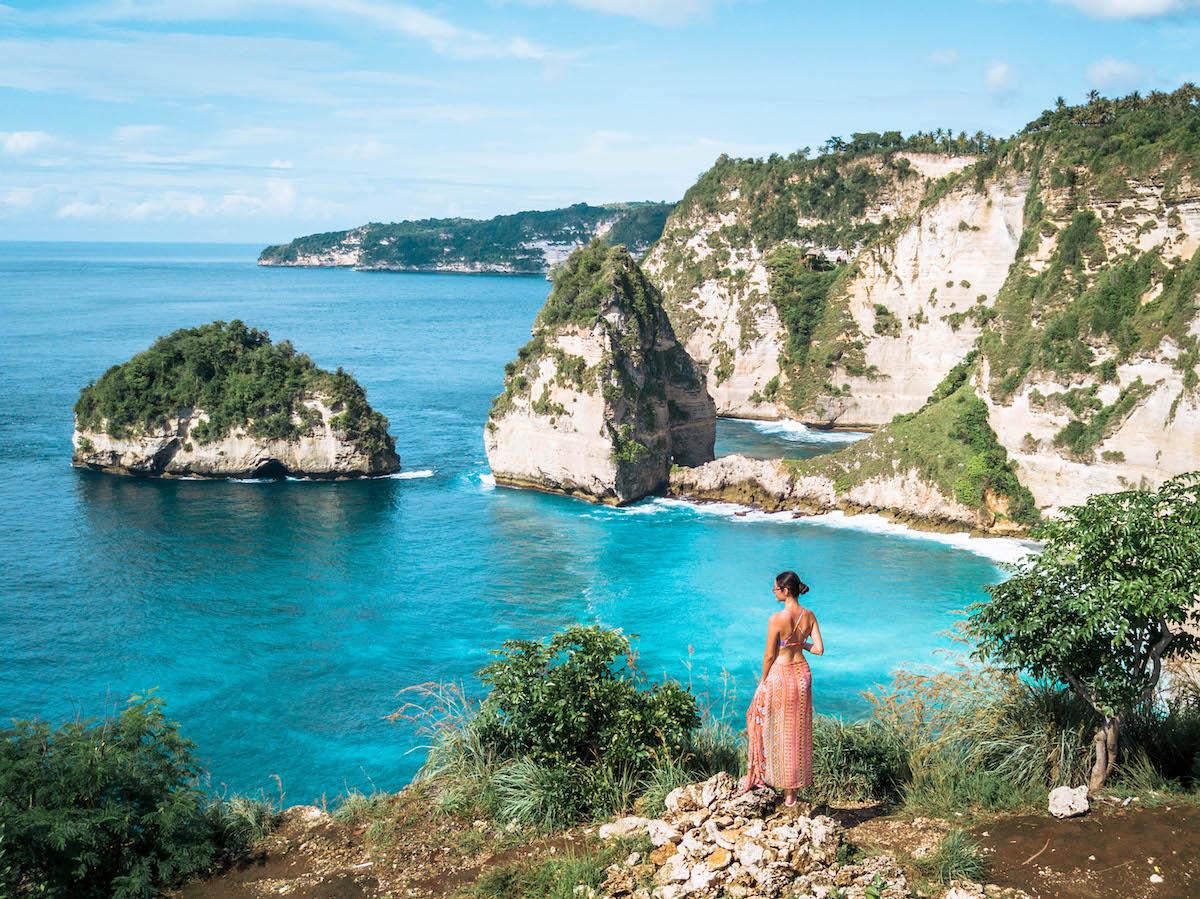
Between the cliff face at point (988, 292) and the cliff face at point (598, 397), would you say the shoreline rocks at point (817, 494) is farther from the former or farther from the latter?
the cliff face at point (598, 397)

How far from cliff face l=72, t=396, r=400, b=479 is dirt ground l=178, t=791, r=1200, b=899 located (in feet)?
163

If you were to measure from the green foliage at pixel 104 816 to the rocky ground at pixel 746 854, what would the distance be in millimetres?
565

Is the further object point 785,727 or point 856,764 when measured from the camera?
point 856,764

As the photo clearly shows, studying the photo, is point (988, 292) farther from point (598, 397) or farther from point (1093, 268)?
point (598, 397)

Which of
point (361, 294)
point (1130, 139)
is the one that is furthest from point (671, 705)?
point (361, 294)

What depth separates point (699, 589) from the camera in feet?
144

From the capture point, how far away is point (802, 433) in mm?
79000

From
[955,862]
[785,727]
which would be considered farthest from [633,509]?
[955,862]

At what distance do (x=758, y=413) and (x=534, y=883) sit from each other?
77311 mm

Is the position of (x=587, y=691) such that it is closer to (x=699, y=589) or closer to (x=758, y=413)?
(x=699, y=589)

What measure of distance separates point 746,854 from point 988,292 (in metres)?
67.3

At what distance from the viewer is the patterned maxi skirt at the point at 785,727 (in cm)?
1070

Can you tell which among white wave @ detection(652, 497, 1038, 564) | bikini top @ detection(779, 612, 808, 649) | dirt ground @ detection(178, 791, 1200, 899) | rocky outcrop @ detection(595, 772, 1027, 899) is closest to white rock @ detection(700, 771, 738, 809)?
rocky outcrop @ detection(595, 772, 1027, 899)

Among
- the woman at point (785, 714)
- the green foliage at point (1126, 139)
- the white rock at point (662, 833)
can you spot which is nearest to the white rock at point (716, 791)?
the woman at point (785, 714)
